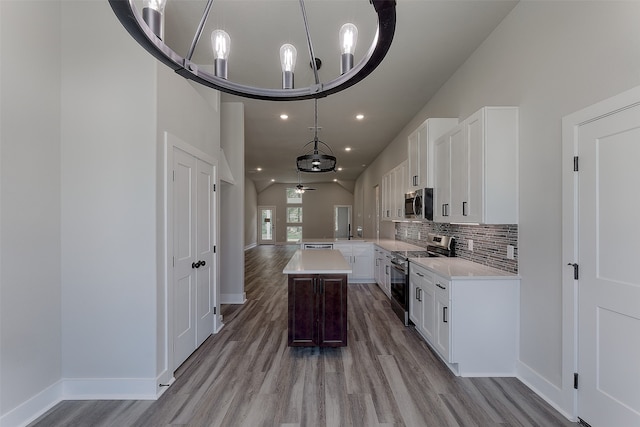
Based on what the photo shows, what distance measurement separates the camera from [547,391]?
2.16 meters

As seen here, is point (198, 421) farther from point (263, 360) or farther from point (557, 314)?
point (557, 314)

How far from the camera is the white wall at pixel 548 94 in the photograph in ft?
5.58

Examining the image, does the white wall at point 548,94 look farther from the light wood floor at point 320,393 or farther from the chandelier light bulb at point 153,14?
the chandelier light bulb at point 153,14

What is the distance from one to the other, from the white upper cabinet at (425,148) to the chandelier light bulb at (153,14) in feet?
10.2

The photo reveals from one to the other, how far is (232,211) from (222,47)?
3388 millimetres

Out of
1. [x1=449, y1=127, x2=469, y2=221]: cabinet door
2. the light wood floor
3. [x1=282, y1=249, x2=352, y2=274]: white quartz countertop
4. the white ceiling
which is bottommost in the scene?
the light wood floor

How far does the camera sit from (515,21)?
2.44 meters

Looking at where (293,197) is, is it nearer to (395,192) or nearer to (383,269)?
(395,192)

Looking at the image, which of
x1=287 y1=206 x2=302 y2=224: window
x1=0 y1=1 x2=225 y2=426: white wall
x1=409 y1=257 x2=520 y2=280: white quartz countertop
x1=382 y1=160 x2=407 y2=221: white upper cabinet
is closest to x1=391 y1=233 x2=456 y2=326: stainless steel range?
x1=409 y1=257 x2=520 y2=280: white quartz countertop

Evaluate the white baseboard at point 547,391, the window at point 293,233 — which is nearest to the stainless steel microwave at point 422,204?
the white baseboard at point 547,391

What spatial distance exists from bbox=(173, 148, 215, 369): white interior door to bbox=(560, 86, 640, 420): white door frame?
3077 millimetres

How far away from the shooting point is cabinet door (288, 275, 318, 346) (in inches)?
116

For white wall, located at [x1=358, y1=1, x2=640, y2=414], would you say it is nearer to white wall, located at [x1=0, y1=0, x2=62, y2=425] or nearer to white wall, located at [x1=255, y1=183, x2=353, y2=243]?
white wall, located at [x1=0, y1=0, x2=62, y2=425]

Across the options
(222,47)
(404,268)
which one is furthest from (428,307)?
(222,47)
